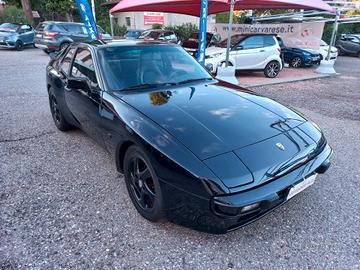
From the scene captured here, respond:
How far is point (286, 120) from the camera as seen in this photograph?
258 centimetres

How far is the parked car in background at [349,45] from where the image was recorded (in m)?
17.8

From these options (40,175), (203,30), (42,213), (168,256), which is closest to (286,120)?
(168,256)

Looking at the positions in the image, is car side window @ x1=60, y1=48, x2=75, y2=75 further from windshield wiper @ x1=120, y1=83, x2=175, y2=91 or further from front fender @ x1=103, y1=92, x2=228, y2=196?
front fender @ x1=103, y1=92, x2=228, y2=196

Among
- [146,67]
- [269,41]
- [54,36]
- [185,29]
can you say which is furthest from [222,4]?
[185,29]

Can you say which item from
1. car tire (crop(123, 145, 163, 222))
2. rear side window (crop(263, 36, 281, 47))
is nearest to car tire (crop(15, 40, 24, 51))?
rear side window (crop(263, 36, 281, 47))

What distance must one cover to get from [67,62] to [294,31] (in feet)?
39.4

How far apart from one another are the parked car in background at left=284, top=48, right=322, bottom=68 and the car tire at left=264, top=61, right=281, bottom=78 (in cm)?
329

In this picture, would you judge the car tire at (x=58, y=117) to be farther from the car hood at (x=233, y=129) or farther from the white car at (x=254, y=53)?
the white car at (x=254, y=53)

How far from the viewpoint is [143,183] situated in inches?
94.3

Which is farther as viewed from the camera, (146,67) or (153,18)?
(153,18)

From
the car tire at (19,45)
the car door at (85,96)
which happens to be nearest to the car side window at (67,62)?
the car door at (85,96)

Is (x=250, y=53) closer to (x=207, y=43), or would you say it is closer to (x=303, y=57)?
(x=207, y=43)

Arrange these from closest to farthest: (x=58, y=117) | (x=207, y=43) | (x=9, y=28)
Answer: (x=58, y=117) → (x=207, y=43) → (x=9, y=28)

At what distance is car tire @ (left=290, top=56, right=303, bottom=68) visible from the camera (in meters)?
12.3
